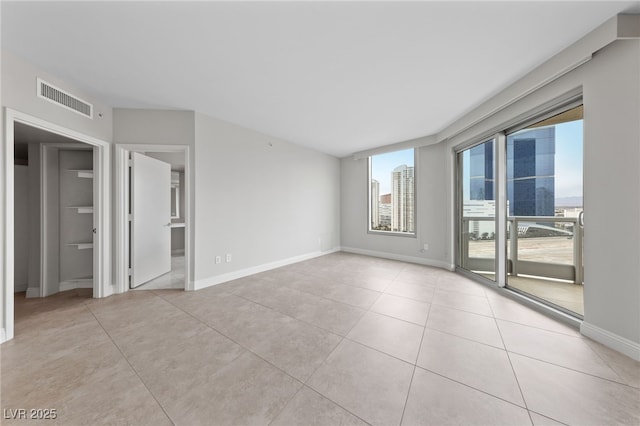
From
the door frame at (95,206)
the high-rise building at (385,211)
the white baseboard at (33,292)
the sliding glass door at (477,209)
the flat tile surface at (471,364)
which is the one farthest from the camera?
the high-rise building at (385,211)

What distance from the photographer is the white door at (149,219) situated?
126 inches

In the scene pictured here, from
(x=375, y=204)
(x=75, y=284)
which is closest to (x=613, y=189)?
(x=375, y=204)

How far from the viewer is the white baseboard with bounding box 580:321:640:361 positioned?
1.66m

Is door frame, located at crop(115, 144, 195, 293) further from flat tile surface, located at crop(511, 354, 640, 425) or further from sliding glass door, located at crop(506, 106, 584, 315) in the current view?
sliding glass door, located at crop(506, 106, 584, 315)

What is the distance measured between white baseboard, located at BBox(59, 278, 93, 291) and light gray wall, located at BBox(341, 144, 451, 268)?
500 centimetres

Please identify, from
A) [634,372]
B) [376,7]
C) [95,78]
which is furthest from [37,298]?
[634,372]

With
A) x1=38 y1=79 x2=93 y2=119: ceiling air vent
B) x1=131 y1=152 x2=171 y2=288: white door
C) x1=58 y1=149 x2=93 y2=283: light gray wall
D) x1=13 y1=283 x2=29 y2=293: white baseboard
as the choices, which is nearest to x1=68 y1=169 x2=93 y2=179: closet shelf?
x1=58 y1=149 x2=93 y2=283: light gray wall

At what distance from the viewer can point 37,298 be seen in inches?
114

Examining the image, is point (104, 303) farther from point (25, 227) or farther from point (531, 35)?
point (531, 35)

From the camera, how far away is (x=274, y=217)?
4.34m

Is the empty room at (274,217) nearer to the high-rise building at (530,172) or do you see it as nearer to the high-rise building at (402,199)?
the high-rise building at (530,172)

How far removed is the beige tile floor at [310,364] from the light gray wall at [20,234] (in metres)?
0.64

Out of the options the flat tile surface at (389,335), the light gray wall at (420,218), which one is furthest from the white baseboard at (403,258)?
the flat tile surface at (389,335)

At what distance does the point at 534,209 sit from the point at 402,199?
237cm
